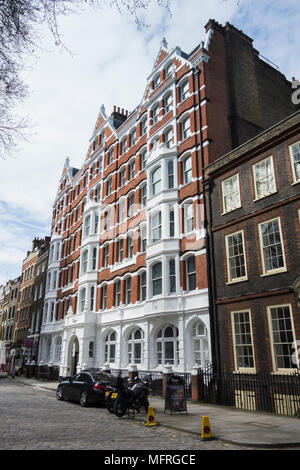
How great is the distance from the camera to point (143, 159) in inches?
1072

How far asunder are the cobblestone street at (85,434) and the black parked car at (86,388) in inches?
93.0

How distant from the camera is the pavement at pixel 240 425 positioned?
320 inches

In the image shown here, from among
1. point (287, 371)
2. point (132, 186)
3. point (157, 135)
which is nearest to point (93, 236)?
point (132, 186)

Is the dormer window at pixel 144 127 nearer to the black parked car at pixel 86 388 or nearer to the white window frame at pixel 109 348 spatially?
the white window frame at pixel 109 348

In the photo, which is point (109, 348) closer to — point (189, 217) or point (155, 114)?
point (189, 217)

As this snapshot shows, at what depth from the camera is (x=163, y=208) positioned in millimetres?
22266

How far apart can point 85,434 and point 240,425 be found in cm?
439

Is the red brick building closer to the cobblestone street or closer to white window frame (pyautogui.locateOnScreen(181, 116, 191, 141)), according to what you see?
white window frame (pyautogui.locateOnScreen(181, 116, 191, 141))

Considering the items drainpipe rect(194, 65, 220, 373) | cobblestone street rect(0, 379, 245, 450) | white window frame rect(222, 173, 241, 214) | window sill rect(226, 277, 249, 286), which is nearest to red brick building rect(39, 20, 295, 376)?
drainpipe rect(194, 65, 220, 373)

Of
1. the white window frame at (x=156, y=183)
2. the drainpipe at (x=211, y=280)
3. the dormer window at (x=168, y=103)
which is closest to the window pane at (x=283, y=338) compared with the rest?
the drainpipe at (x=211, y=280)

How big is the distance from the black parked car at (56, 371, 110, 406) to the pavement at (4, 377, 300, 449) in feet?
8.51

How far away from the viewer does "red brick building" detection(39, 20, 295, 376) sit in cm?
2017
